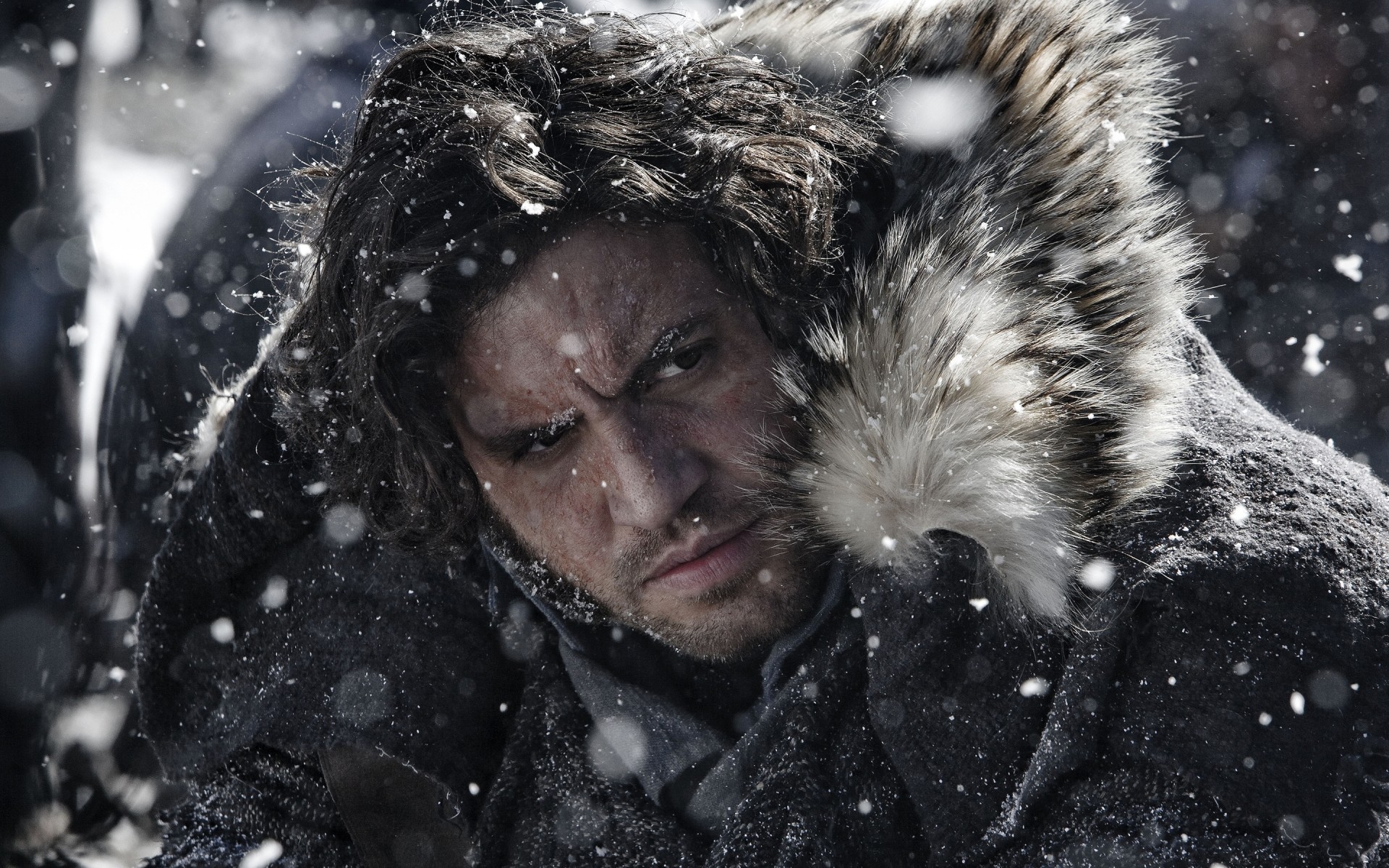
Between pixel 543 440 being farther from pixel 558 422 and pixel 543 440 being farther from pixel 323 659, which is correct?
pixel 323 659

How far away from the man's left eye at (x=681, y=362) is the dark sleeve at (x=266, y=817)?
45.5 inches

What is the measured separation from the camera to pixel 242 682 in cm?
223

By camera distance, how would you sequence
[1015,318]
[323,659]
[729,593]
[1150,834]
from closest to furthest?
[1150,834] < [1015,318] < [729,593] < [323,659]

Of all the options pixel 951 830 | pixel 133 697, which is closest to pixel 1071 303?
pixel 951 830

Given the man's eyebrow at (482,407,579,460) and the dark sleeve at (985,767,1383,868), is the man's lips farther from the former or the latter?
the dark sleeve at (985,767,1383,868)

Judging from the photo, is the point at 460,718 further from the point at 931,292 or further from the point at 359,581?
the point at 931,292

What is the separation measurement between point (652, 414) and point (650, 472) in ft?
0.35

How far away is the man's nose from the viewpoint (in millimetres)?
1767

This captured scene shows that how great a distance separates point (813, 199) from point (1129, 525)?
768mm

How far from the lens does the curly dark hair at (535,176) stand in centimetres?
182

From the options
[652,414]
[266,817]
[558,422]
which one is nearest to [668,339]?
[652,414]

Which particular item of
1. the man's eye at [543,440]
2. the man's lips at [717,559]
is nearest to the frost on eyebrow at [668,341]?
the man's eye at [543,440]

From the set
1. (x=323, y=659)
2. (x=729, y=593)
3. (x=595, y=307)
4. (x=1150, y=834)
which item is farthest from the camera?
(x=323, y=659)

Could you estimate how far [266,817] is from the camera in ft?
7.29
